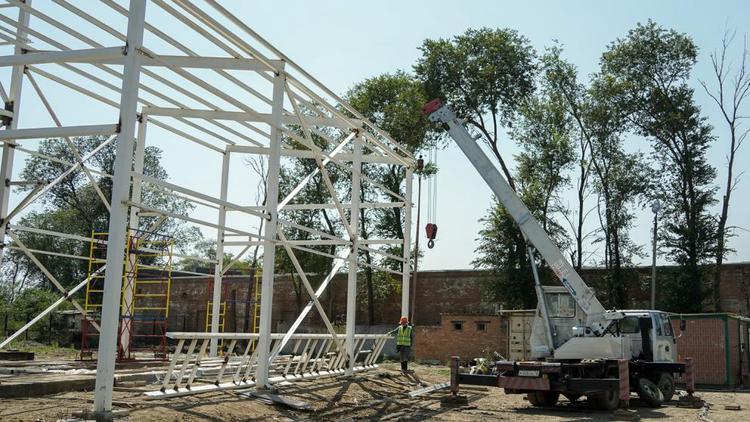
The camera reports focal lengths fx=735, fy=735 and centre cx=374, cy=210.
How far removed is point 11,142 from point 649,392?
1511 centimetres

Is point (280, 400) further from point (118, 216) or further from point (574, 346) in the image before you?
point (574, 346)

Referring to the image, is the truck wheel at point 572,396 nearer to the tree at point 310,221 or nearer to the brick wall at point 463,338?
the brick wall at point 463,338

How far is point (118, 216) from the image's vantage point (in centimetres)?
1033

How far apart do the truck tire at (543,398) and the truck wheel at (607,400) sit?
0.99 m

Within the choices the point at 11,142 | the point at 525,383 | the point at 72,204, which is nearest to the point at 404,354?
the point at 525,383

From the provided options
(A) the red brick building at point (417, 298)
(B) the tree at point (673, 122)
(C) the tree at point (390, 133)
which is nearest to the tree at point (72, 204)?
(A) the red brick building at point (417, 298)

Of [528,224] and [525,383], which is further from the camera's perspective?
[528,224]

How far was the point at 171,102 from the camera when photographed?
16.9 metres

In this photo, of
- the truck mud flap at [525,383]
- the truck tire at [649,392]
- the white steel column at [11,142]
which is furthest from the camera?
the truck tire at [649,392]

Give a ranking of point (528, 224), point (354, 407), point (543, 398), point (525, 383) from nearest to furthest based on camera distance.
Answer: point (354, 407) → point (525, 383) → point (543, 398) → point (528, 224)

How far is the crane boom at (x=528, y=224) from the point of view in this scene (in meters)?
17.1

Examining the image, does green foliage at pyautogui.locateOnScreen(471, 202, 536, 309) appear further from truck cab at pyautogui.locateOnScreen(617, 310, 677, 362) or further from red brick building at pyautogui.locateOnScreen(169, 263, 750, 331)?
truck cab at pyautogui.locateOnScreen(617, 310, 677, 362)

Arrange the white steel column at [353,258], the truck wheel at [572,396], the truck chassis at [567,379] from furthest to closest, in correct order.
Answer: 1. the white steel column at [353,258]
2. the truck wheel at [572,396]
3. the truck chassis at [567,379]

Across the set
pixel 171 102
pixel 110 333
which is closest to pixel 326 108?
pixel 171 102
